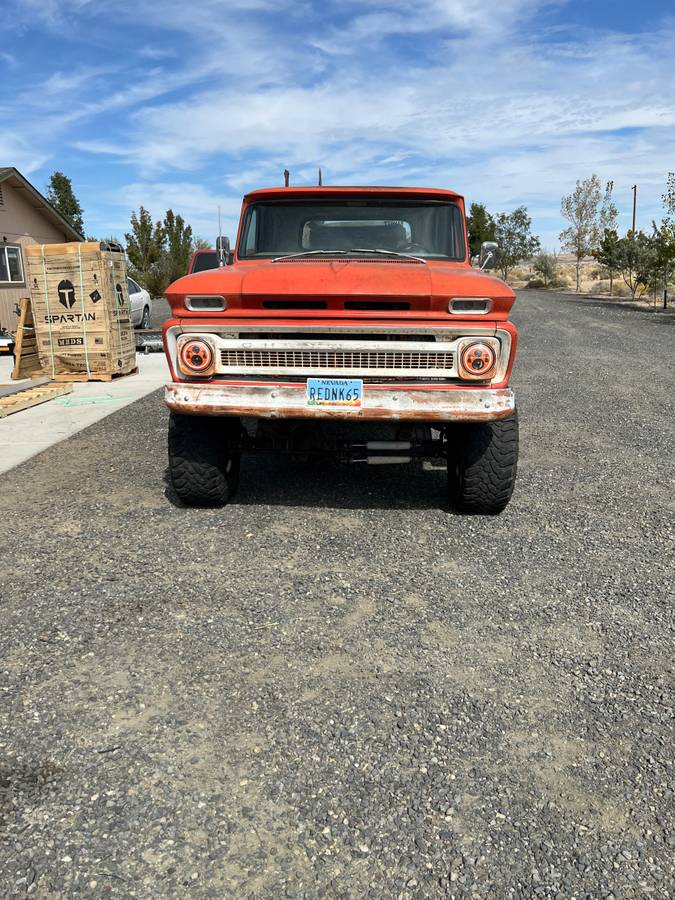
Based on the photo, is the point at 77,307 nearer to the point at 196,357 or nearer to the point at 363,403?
the point at 196,357

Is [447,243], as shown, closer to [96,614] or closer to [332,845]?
[96,614]

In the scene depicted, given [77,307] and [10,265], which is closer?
[77,307]

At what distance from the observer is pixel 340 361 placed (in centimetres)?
415

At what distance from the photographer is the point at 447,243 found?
522cm

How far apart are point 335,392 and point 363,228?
166 centimetres

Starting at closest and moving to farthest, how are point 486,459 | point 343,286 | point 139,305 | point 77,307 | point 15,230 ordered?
point 343,286, point 486,459, point 77,307, point 139,305, point 15,230

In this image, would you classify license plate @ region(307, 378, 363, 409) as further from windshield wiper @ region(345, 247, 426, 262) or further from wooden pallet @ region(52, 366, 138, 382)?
wooden pallet @ region(52, 366, 138, 382)

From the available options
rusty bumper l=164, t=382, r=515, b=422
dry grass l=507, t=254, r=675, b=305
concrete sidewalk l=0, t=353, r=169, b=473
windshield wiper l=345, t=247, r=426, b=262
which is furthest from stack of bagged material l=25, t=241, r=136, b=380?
dry grass l=507, t=254, r=675, b=305

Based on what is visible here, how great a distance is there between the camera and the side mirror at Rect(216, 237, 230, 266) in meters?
5.37

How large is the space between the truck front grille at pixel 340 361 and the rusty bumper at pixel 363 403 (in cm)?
11

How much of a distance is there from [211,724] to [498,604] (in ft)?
5.00

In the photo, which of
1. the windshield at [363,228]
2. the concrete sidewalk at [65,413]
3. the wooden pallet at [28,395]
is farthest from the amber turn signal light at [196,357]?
the wooden pallet at [28,395]

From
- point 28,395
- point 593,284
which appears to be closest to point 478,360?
point 28,395

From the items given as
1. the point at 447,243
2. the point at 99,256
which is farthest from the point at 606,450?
the point at 99,256
